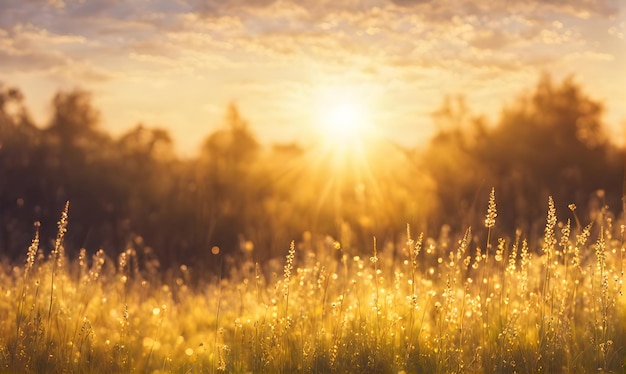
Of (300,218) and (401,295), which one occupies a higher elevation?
(401,295)

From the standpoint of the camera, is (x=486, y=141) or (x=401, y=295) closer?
(x=401, y=295)

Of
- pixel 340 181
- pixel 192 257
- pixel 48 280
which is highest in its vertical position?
pixel 48 280

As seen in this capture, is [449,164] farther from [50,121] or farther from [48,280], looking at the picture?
[48,280]

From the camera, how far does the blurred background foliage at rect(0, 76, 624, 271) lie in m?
22.6

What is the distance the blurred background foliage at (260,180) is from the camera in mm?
22609

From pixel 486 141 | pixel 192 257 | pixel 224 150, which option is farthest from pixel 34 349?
pixel 486 141

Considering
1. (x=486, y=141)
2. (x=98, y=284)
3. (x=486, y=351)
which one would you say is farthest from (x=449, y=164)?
(x=486, y=351)

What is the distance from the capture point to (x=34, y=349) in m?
5.93

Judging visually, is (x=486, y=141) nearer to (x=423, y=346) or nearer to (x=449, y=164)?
(x=449, y=164)

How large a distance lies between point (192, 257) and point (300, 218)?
348cm

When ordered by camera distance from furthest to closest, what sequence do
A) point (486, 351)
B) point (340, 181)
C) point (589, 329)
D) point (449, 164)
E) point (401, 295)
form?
1. point (449, 164)
2. point (340, 181)
3. point (401, 295)
4. point (589, 329)
5. point (486, 351)

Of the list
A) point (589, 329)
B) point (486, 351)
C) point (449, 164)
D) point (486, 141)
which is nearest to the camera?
point (486, 351)

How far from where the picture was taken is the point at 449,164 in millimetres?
27406

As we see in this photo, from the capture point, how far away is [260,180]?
26.5m
